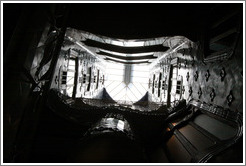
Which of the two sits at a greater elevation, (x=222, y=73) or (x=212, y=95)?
(x=222, y=73)

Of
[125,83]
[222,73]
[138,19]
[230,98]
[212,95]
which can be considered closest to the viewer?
[230,98]

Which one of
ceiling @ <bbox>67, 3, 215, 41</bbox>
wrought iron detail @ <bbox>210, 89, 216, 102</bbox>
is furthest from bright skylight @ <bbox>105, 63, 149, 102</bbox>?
wrought iron detail @ <bbox>210, 89, 216, 102</bbox>

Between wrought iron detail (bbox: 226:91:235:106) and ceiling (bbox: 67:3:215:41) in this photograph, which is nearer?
wrought iron detail (bbox: 226:91:235:106)

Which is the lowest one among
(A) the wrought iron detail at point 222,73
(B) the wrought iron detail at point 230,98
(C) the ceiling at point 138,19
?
(B) the wrought iron detail at point 230,98

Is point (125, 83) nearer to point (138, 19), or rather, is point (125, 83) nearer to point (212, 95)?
point (138, 19)

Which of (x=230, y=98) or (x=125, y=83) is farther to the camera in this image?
(x=125, y=83)

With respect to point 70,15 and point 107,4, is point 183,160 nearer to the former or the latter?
point 107,4

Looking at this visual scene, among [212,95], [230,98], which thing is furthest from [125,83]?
[230,98]

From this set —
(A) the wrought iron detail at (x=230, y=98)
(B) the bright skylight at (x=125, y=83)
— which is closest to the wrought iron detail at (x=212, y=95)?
(A) the wrought iron detail at (x=230, y=98)

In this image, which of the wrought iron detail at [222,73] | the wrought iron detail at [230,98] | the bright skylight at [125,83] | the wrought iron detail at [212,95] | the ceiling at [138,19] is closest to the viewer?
the wrought iron detail at [230,98]

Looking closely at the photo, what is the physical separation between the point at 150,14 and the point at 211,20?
5.95 feet

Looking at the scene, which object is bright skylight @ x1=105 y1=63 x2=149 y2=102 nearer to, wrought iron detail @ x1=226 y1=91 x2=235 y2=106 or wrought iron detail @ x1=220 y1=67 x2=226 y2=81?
wrought iron detail @ x1=220 y1=67 x2=226 y2=81

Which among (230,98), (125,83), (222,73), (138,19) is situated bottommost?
(230,98)

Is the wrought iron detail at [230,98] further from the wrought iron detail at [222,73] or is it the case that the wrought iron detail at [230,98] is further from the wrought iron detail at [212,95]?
the wrought iron detail at [212,95]
